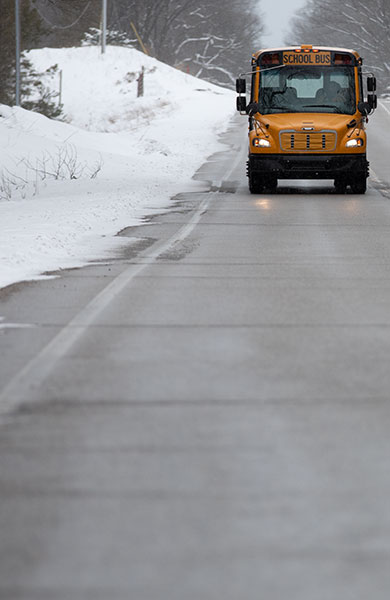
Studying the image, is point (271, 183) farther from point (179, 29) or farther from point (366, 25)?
point (179, 29)

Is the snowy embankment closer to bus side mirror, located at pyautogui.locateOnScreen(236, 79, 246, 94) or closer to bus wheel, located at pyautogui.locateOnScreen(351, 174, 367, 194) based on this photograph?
bus side mirror, located at pyautogui.locateOnScreen(236, 79, 246, 94)

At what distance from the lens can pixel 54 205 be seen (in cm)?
1978

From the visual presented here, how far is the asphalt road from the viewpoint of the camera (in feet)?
12.9

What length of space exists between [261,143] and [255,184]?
3.44 ft

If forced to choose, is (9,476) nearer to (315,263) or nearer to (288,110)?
(315,263)

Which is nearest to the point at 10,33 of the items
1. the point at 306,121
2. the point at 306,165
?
the point at 306,121

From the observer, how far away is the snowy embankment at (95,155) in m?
14.6

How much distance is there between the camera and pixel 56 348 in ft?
25.2

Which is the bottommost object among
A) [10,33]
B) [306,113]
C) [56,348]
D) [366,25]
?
[56,348]

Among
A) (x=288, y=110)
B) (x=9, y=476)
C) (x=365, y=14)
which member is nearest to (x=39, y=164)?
(x=288, y=110)

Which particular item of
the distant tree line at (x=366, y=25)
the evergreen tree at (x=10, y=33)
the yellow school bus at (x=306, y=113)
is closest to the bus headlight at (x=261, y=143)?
the yellow school bus at (x=306, y=113)

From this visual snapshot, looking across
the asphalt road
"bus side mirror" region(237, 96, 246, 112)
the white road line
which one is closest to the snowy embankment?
the white road line

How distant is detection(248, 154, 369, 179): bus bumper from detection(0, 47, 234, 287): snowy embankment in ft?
6.68

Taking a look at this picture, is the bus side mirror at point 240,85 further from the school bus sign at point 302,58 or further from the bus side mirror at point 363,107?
the bus side mirror at point 363,107
